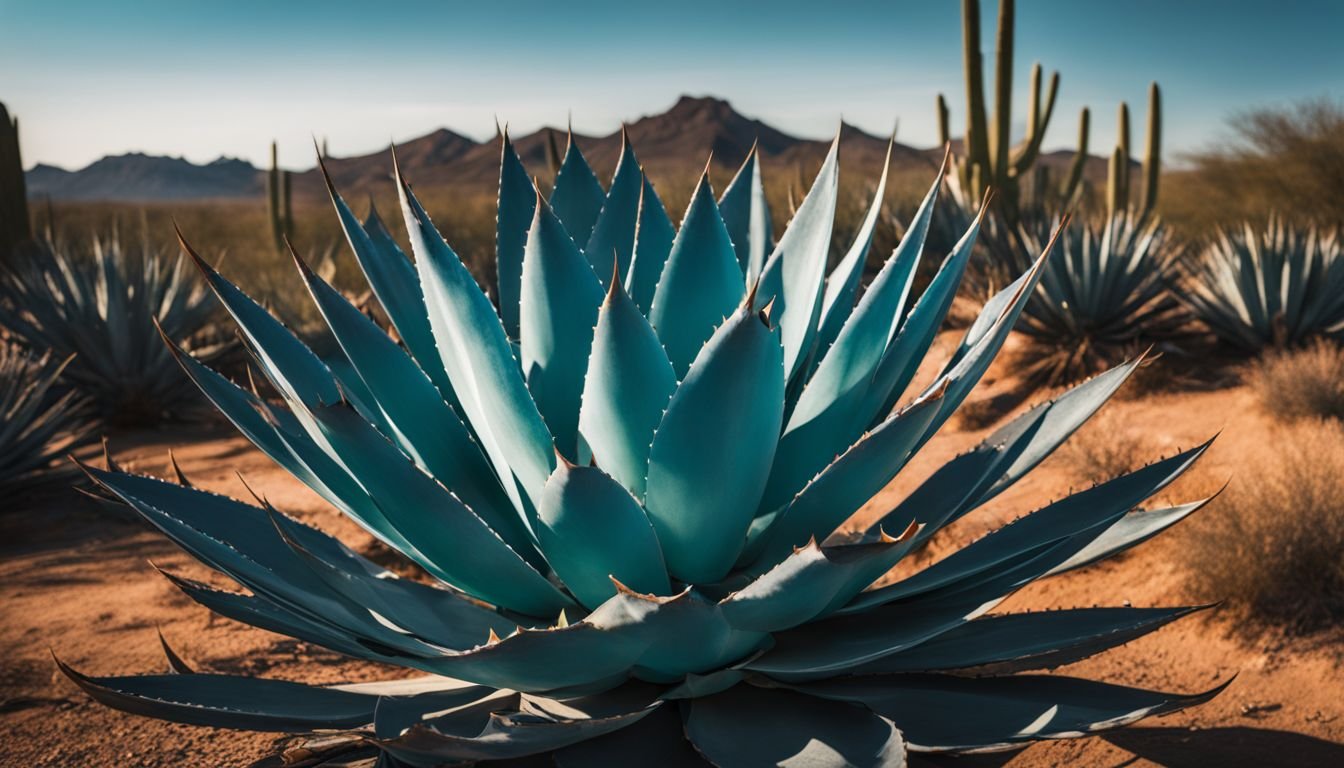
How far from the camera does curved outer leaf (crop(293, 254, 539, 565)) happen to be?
1736mm

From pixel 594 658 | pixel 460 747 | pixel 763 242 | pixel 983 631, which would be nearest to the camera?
pixel 460 747

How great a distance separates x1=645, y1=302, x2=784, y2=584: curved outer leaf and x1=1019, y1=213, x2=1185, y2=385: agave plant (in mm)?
6365

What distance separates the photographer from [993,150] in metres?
12.1

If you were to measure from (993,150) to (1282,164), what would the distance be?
9.06m

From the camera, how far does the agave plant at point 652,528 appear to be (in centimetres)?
140

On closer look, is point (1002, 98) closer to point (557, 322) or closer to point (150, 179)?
point (557, 322)

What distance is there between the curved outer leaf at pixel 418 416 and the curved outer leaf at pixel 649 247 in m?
0.49

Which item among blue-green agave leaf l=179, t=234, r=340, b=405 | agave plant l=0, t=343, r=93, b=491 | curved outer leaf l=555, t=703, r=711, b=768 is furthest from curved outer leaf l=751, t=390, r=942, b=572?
agave plant l=0, t=343, r=93, b=491

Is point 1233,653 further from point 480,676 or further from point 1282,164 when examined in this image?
point 1282,164

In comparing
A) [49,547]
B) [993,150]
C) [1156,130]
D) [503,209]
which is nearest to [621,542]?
[503,209]

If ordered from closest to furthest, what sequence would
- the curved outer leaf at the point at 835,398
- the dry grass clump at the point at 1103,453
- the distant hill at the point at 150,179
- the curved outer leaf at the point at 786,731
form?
the curved outer leaf at the point at 786,731 → the curved outer leaf at the point at 835,398 → the dry grass clump at the point at 1103,453 → the distant hill at the point at 150,179

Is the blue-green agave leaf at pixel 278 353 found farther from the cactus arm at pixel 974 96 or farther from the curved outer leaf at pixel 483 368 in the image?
the cactus arm at pixel 974 96

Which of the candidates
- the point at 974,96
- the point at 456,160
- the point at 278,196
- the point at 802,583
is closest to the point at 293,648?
the point at 802,583

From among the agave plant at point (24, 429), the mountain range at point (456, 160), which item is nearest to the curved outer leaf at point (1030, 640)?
the agave plant at point (24, 429)
